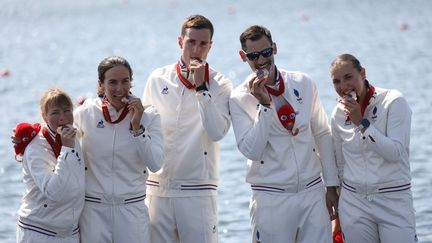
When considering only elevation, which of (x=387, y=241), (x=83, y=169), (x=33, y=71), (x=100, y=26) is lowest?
(x=387, y=241)

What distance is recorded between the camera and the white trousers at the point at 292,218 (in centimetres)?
693

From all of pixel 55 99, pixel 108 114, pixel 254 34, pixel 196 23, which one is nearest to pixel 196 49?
pixel 196 23

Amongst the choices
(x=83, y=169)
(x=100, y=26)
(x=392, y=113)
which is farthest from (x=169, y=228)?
(x=100, y=26)

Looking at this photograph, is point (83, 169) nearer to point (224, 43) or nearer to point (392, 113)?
point (392, 113)

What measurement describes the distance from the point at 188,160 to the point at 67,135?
110cm

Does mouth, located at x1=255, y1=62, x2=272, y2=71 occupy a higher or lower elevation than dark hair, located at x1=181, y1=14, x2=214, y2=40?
lower

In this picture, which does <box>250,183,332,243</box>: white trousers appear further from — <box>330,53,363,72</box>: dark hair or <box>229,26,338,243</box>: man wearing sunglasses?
<box>330,53,363,72</box>: dark hair

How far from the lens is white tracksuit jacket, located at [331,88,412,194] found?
268 inches

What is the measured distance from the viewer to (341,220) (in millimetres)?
7023

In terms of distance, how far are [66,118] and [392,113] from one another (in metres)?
2.57

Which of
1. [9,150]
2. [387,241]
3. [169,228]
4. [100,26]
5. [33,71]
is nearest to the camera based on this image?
[387,241]

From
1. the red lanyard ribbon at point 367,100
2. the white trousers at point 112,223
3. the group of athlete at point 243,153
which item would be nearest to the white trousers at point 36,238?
the group of athlete at point 243,153

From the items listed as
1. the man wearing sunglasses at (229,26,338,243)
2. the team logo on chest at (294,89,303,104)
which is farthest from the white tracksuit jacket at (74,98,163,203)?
the team logo on chest at (294,89,303,104)

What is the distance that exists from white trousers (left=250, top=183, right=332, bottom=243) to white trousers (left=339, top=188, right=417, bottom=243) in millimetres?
185
